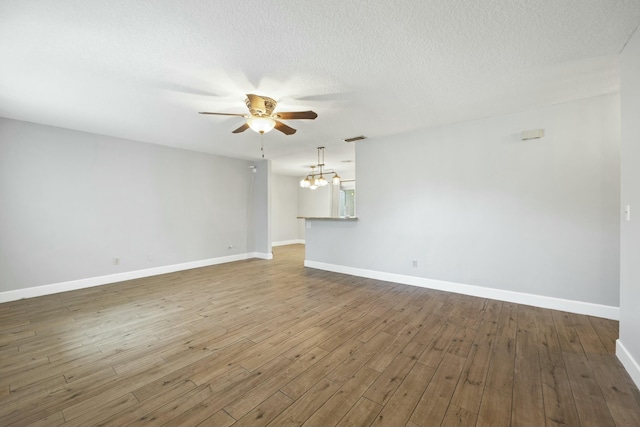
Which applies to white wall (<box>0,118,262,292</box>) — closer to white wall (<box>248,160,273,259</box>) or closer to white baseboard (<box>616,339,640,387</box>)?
white wall (<box>248,160,273,259</box>)

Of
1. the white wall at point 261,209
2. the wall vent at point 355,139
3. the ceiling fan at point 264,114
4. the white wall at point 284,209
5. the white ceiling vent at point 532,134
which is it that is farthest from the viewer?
the white wall at point 284,209

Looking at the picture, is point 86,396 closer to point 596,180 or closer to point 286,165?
point 596,180

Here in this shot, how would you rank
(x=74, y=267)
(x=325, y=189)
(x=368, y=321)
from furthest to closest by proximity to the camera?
(x=325, y=189) → (x=74, y=267) → (x=368, y=321)

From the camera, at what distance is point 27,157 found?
3777 millimetres

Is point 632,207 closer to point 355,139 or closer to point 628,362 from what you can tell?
point 628,362

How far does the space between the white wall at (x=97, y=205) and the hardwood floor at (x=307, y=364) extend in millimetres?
817

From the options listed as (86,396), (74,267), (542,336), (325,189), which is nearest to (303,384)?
(86,396)

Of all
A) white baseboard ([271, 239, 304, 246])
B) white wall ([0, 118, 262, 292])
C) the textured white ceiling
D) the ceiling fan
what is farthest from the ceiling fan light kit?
white baseboard ([271, 239, 304, 246])

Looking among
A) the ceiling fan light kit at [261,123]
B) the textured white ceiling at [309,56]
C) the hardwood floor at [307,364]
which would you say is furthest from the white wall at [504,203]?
the ceiling fan light kit at [261,123]

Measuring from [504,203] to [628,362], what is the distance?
2047mm

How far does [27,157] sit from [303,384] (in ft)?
17.0

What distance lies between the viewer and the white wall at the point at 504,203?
2.97 m

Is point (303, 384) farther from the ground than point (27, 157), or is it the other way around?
point (27, 157)

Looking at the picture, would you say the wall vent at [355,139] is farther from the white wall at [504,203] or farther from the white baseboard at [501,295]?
the white baseboard at [501,295]
